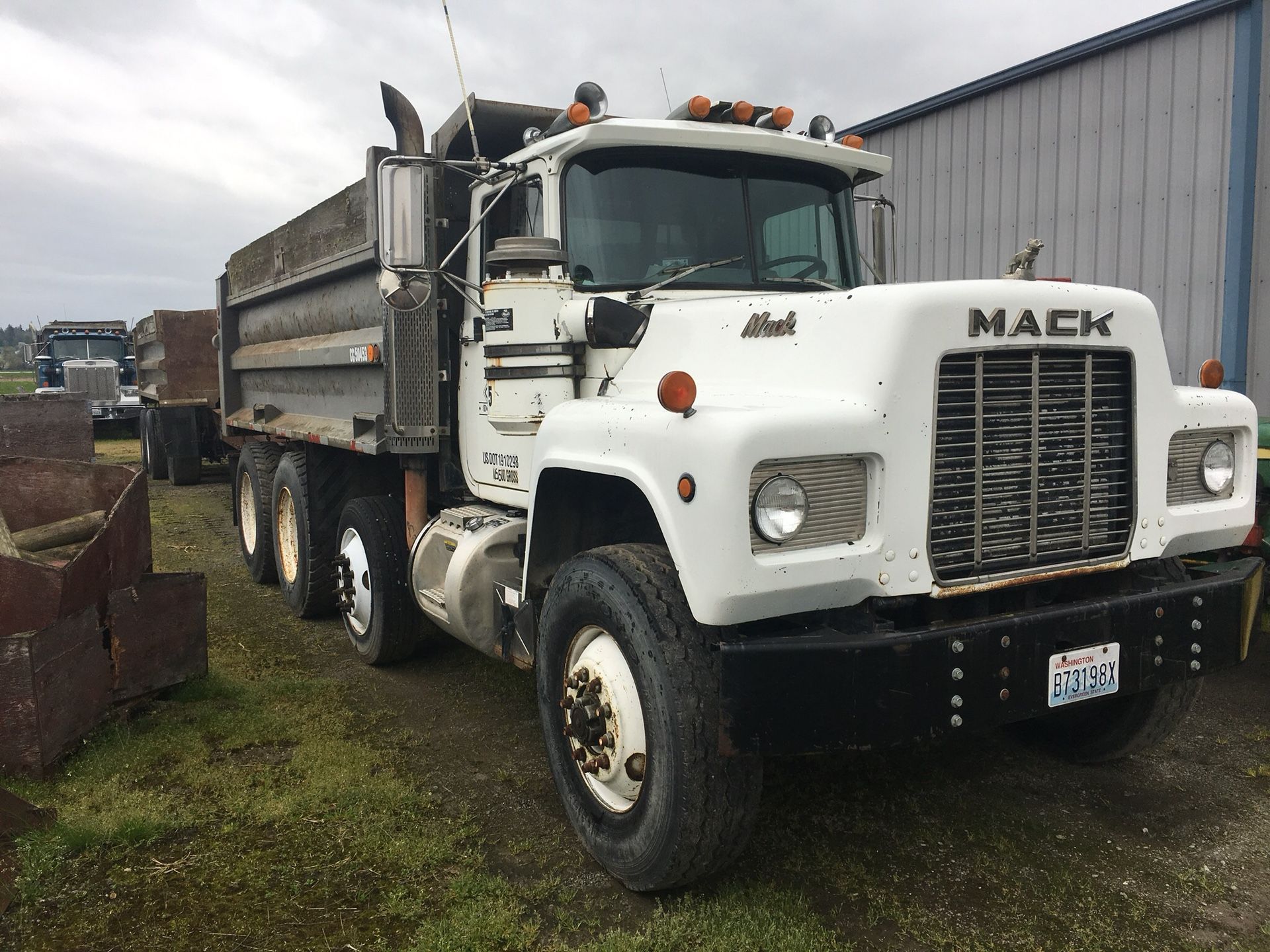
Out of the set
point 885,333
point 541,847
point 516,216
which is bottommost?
point 541,847

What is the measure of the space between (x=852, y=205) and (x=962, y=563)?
2.59 metres

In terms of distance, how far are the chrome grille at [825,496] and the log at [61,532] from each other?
3601 mm

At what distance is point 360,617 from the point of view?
570 cm

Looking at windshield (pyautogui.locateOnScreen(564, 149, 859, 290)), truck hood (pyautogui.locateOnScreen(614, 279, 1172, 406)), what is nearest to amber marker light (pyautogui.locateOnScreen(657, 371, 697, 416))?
truck hood (pyautogui.locateOnScreen(614, 279, 1172, 406))

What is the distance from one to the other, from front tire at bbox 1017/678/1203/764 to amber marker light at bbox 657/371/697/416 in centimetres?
196

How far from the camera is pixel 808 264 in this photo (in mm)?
4570

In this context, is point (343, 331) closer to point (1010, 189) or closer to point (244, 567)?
point (244, 567)

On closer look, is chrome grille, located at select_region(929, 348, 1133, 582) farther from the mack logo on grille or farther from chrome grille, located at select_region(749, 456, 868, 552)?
chrome grille, located at select_region(749, 456, 868, 552)

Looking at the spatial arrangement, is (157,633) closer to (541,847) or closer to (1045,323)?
(541,847)

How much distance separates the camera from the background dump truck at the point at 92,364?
2244 cm

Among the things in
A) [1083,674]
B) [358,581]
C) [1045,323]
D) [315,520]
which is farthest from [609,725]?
[315,520]

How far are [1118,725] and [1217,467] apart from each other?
3.66 feet

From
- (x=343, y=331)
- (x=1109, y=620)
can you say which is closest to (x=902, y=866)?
(x=1109, y=620)

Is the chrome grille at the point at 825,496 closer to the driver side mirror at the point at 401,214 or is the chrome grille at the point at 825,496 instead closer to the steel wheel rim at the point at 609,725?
the steel wheel rim at the point at 609,725
